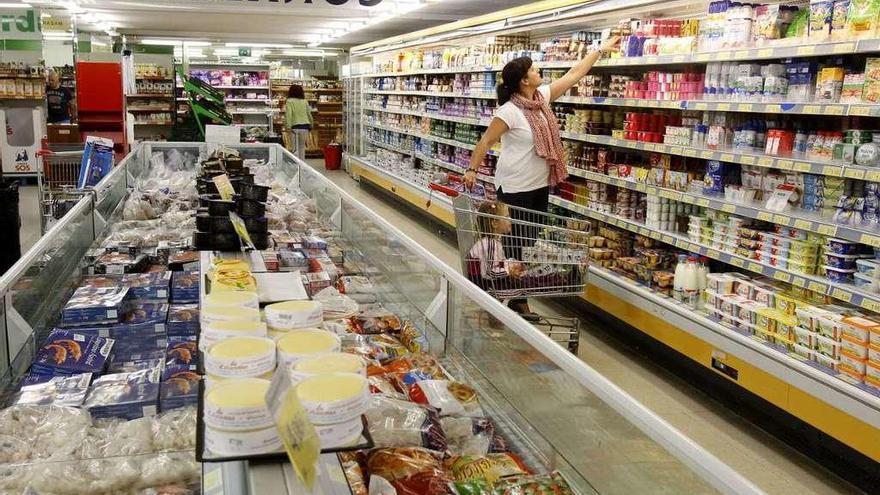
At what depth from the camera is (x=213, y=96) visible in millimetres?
10375

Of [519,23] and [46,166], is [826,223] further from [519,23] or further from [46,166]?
[46,166]

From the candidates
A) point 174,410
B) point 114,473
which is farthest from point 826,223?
point 114,473

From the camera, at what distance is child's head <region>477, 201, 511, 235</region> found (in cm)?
442

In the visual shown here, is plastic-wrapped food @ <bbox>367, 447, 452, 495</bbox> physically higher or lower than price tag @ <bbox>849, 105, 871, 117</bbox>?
lower

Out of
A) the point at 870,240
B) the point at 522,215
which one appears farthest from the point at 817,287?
the point at 522,215

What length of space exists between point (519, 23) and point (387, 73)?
541cm

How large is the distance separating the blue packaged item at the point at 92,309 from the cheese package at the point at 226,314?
1.18 metres

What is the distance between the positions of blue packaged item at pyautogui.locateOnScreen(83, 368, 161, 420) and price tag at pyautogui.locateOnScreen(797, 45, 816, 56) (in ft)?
10.1

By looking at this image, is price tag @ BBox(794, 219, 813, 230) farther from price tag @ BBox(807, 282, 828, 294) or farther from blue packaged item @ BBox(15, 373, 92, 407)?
blue packaged item @ BBox(15, 373, 92, 407)

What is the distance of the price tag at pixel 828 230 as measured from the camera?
3.47 m

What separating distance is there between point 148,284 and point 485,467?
1826 millimetres

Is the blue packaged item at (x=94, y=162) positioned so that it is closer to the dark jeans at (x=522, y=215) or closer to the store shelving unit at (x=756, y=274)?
the dark jeans at (x=522, y=215)

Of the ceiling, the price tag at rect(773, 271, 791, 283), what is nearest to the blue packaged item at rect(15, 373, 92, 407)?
the price tag at rect(773, 271, 791, 283)

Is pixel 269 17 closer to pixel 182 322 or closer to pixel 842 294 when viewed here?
pixel 182 322
